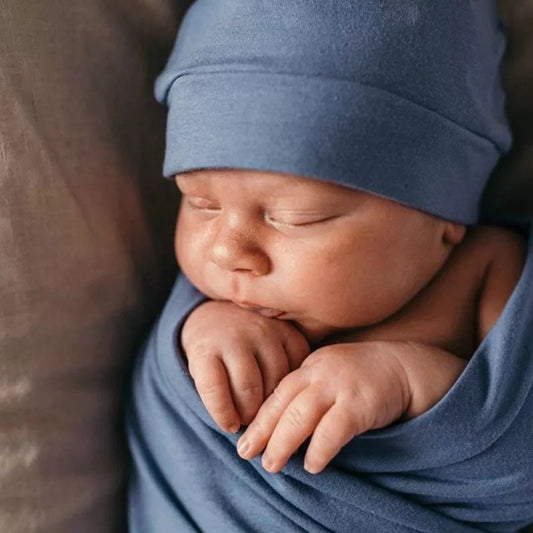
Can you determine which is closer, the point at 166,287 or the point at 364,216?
the point at 364,216

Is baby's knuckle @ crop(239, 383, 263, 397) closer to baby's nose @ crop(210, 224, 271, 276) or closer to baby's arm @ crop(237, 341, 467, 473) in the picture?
baby's arm @ crop(237, 341, 467, 473)

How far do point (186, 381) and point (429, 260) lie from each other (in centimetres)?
33

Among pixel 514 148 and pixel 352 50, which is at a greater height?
pixel 352 50

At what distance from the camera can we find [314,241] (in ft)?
2.94

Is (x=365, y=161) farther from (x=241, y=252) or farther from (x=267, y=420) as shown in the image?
(x=267, y=420)

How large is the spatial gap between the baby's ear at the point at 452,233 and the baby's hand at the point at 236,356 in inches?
8.7

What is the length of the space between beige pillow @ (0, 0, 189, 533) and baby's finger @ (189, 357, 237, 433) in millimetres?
191

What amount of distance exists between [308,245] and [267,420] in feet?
0.65

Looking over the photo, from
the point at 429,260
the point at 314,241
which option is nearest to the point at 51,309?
the point at 314,241

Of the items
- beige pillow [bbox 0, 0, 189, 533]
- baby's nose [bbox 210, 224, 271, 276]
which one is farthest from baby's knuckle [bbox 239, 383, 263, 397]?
beige pillow [bbox 0, 0, 189, 533]

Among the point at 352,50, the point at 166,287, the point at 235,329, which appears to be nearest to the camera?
the point at 352,50

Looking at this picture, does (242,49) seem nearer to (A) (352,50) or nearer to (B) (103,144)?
(A) (352,50)

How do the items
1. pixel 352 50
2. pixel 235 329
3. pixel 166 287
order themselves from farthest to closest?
pixel 166 287 < pixel 235 329 < pixel 352 50

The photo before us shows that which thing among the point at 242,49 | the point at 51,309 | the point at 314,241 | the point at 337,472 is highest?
the point at 242,49
